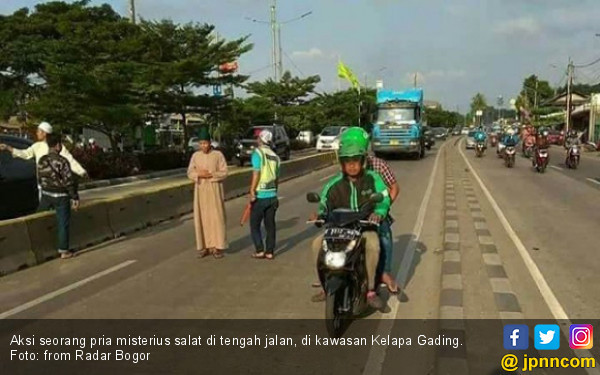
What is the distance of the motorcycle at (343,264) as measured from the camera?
204 inches

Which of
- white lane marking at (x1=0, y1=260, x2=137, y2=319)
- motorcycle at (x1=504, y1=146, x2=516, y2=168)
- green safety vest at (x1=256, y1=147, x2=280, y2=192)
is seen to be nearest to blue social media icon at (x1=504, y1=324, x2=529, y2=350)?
green safety vest at (x1=256, y1=147, x2=280, y2=192)

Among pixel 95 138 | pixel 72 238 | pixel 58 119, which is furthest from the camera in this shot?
pixel 95 138

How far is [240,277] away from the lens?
754cm

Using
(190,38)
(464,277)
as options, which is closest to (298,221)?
(464,277)

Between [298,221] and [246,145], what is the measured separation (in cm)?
1977

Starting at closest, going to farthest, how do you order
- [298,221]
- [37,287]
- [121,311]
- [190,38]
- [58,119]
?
[121,311] → [37,287] → [298,221] → [58,119] → [190,38]

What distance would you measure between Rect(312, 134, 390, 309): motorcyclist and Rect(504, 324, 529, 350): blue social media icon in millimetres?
1129

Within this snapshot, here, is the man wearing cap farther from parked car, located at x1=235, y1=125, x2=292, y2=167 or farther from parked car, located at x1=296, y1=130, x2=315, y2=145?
parked car, located at x1=296, y1=130, x2=315, y2=145

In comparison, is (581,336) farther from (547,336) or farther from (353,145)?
(353,145)

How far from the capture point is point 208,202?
870cm

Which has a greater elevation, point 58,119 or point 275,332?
point 58,119

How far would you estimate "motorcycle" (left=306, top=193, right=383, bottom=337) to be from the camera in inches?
204

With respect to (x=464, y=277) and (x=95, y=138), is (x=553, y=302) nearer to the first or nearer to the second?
(x=464, y=277)

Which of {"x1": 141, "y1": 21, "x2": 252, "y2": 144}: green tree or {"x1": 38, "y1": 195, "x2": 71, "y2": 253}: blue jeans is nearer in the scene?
{"x1": 38, "y1": 195, "x2": 71, "y2": 253}: blue jeans
